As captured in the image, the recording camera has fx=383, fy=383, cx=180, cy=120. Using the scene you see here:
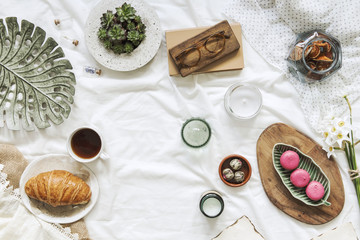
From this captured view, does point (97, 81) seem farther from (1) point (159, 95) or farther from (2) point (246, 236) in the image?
(2) point (246, 236)

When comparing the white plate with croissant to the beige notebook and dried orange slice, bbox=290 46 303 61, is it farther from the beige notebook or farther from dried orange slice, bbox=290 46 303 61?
dried orange slice, bbox=290 46 303 61

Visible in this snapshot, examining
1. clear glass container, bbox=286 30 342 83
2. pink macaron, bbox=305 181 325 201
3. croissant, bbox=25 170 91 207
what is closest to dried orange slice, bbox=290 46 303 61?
clear glass container, bbox=286 30 342 83

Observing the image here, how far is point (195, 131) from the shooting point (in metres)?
1.23

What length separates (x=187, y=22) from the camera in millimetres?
1237

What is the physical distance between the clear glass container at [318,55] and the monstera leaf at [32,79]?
2.34ft

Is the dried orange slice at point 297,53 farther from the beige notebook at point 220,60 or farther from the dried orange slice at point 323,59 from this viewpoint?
the beige notebook at point 220,60

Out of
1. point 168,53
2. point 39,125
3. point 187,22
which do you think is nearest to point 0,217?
point 39,125

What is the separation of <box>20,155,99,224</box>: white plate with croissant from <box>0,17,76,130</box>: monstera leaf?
0.13 m

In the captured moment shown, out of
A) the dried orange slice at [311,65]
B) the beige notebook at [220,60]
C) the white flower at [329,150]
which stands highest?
the beige notebook at [220,60]

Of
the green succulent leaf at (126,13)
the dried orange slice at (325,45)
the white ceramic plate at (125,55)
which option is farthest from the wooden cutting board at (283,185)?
the green succulent leaf at (126,13)

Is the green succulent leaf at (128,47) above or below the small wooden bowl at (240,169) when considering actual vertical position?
above

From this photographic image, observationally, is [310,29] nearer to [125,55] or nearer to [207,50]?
[207,50]

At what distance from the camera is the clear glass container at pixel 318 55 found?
114 cm

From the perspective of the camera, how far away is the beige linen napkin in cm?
121
